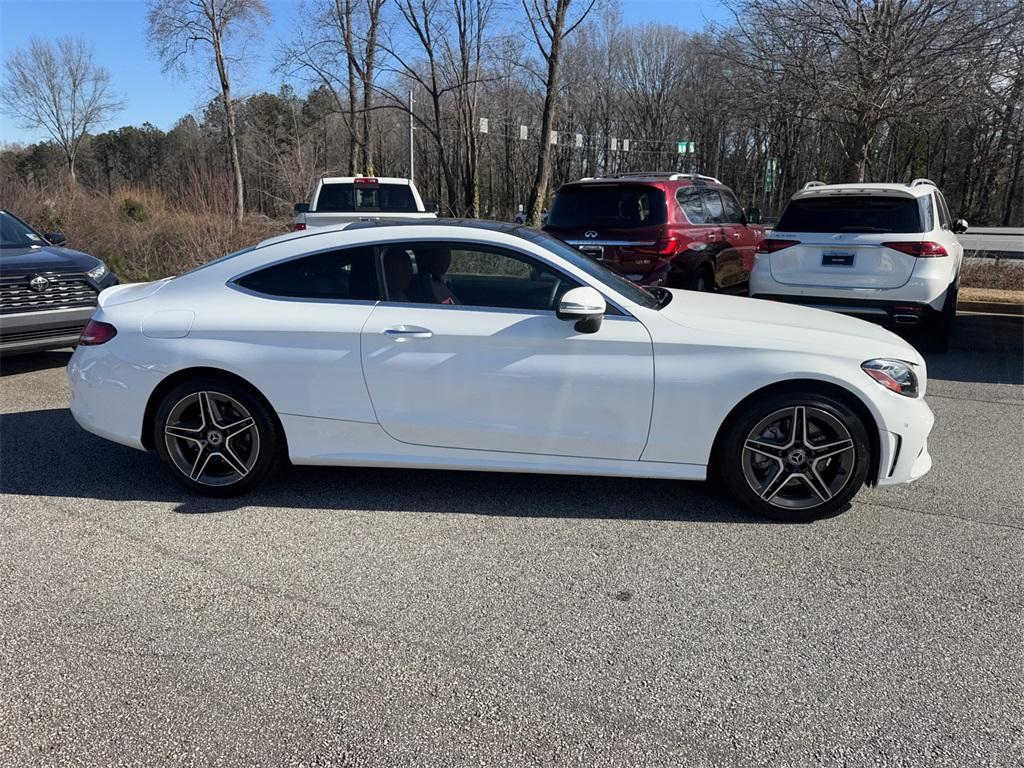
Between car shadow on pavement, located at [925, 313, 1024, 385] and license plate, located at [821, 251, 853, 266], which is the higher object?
license plate, located at [821, 251, 853, 266]

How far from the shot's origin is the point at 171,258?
15.1 meters

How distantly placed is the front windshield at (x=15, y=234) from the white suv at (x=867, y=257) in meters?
7.84

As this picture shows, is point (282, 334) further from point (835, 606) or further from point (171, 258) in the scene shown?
point (171, 258)

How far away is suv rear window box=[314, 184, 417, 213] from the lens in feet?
42.5

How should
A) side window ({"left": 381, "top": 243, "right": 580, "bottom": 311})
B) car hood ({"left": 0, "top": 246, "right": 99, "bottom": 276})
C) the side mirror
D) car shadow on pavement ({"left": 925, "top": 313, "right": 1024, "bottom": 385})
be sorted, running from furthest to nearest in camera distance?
car shadow on pavement ({"left": 925, "top": 313, "right": 1024, "bottom": 385}) < car hood ({"left": 0, "top": 246, "right": 99, "bottom": 276}) < side window ({"left": 381, "top": 243, "right": 580, "bottom": 311}) < the side mirror

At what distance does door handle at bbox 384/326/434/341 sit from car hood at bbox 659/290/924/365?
1275mm

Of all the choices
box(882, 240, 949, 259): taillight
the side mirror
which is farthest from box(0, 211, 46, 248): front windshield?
box(882, 240, 949, 259): taillight

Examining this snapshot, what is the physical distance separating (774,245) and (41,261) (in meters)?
7.51

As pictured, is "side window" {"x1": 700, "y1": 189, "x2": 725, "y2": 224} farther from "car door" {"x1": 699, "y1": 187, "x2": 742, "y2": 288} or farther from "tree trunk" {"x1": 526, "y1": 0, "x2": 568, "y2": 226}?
"tree trunk" {"x1": 526, "y1": 0, "x2": 568, "y2": 226}

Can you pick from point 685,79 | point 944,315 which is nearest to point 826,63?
point 944,315

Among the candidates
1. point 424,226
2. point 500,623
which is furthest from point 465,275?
point 500,623

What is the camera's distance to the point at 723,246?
9.54m

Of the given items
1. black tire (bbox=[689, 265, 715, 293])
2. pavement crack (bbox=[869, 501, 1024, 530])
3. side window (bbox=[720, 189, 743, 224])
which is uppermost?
side window (bbox=[720, 189, 743, 224])

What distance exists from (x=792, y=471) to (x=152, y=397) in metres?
3.53
